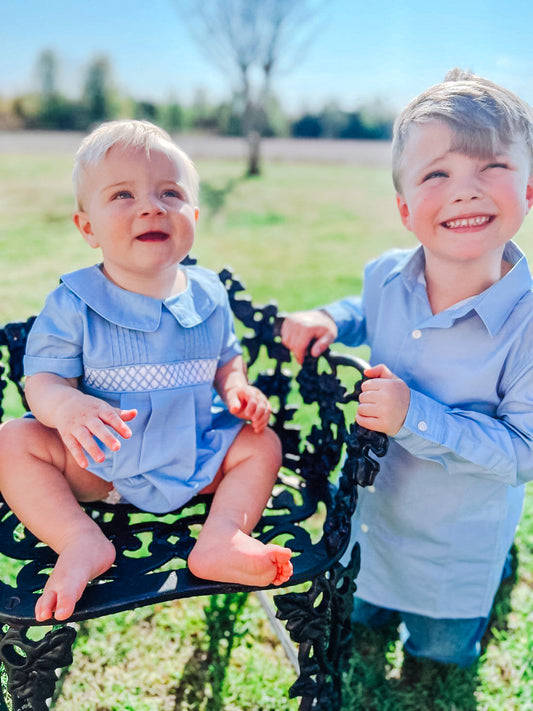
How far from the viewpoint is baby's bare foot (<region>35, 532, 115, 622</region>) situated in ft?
4.47

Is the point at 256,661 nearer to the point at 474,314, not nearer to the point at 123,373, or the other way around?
the point at 123,373

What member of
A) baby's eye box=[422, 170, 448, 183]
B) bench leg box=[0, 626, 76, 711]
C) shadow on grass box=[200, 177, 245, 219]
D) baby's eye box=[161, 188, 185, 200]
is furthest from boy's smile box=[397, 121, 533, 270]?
shadow on grass box=[200, 177, 245, 219]

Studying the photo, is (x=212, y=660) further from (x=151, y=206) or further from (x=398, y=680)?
(x=151, y=206)

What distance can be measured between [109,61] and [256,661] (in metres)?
20.4

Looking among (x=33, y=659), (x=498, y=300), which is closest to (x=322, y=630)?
(x=33, y=659)

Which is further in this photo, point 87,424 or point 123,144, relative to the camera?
point 123,144

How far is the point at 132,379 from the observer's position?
68.7 inches

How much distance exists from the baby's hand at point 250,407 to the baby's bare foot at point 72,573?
50 cm

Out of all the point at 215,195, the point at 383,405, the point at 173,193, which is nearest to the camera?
the point at 383,405

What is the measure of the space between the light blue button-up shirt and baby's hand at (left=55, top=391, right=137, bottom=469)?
2.26 feet

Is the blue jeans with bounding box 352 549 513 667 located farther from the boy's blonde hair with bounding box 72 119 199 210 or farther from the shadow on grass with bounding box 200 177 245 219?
the shadow on grass with bounding box 200 177 245 219

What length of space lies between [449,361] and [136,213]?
92 cm

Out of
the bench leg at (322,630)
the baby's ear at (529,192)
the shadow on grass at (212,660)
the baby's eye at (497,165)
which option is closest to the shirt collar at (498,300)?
the baby's ear at (529,192)

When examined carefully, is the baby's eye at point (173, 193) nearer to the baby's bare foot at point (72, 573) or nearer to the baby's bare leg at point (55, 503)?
the baby's bare leg at point (55, 503)
